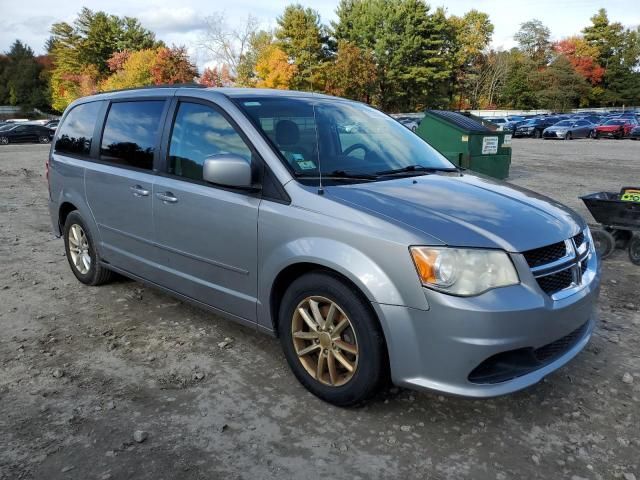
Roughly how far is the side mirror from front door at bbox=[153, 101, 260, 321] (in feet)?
0.48

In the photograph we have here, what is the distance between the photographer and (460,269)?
2.57m

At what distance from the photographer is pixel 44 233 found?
24.6ft

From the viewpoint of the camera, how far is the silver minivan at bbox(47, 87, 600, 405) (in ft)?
8.50

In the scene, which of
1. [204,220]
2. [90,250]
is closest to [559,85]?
[90,250]

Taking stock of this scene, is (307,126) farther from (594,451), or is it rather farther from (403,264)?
(594,451)

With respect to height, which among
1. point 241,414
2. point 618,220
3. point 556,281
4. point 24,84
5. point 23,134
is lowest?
point 241,414

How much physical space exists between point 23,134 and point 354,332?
36.3m

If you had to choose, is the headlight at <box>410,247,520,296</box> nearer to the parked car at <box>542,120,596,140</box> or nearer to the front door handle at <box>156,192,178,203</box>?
A: the front door handle at <box>156,192,178,203</box>

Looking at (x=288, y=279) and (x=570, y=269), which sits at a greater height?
(x=570, y=269)

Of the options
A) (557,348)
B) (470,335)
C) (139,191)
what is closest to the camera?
(470,335)

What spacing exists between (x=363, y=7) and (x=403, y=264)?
2673 inches

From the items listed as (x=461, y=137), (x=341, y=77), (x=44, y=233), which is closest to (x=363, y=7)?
(x=341, y=77)

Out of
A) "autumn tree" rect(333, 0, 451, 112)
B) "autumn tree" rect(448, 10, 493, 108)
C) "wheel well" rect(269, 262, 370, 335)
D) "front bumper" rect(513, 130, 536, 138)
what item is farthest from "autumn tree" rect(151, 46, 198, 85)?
"wheel well" rect(269, 262, 370, 335)

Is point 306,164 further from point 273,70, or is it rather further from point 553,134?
point 273,70
